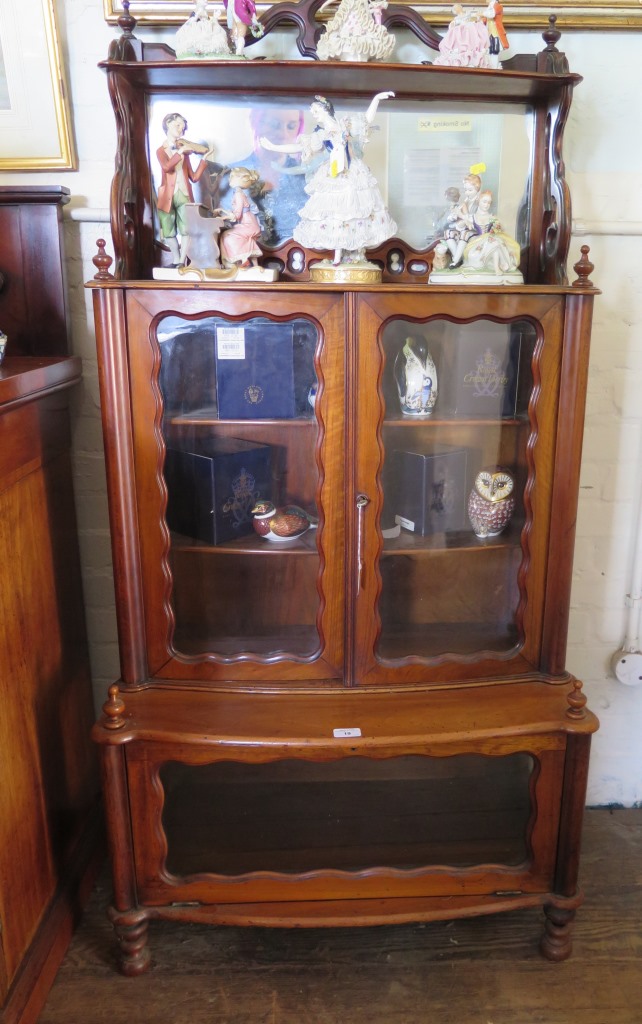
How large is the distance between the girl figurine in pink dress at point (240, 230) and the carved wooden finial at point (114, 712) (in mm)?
885

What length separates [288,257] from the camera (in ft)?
5.73

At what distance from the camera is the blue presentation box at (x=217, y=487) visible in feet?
5.36

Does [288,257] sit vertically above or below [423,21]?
below

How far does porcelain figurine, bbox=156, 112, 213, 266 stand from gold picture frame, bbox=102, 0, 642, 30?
0.26 m

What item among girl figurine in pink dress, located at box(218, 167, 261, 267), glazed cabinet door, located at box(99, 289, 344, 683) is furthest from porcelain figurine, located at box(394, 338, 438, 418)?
girl figurine in pink dress, located at box(218, 167, 261, 267)

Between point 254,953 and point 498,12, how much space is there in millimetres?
1994

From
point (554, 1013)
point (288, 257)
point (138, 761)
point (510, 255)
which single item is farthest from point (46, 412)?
point (554, 1013)

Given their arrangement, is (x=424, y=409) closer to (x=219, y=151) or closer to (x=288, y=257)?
(x=288, y=257)

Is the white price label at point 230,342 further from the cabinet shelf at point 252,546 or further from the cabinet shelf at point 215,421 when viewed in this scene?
the cabinet shelf at point 252,546

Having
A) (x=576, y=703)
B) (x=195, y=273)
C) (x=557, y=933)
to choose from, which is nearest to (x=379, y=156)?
(x=195, y=273)

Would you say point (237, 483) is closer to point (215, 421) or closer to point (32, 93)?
point (215, 421)

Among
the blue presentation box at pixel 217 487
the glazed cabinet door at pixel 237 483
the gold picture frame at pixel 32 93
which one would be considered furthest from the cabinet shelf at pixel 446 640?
the gold picture frame at pixel 32 93

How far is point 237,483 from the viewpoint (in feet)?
5.51

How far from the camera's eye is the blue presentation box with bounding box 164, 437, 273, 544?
5.36 feet
